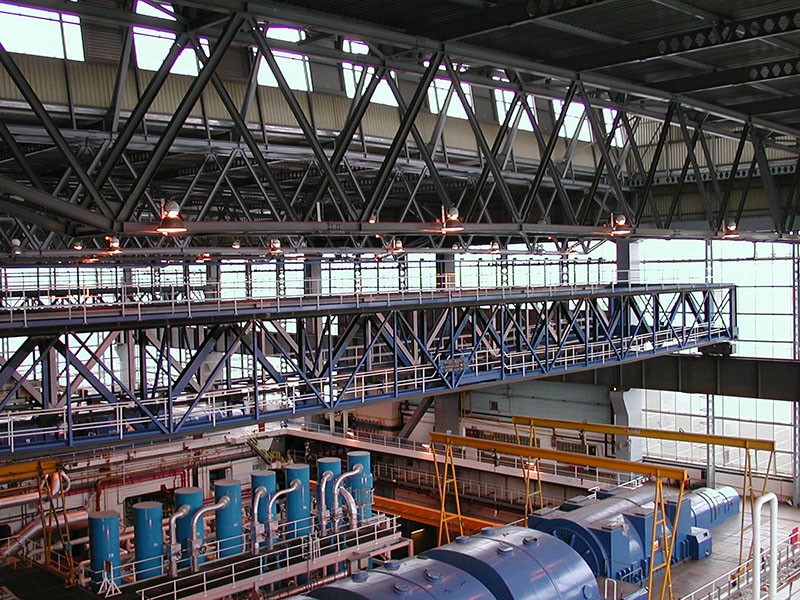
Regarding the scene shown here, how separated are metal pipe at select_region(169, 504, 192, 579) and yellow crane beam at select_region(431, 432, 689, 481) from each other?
310 inches

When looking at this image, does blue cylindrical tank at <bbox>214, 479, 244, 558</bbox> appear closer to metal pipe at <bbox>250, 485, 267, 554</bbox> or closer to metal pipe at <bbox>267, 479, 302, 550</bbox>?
metal pipe at <bbox>250, 485, 267, 554</bbox>

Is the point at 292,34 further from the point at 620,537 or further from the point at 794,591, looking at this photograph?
the point at 794,591

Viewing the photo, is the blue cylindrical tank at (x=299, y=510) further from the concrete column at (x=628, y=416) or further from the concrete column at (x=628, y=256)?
the concrete column at (x=628, y=256)

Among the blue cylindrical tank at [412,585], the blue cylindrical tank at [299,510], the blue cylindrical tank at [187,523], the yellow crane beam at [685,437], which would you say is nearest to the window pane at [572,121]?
the yellow crane beam at [685,437]

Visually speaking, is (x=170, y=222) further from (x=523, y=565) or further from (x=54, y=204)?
(x=523, y=565)

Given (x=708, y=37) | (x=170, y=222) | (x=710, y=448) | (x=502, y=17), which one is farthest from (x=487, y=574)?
(x=710, y=448)

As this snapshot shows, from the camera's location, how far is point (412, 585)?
15.0 metres

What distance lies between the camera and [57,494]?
27.7 m

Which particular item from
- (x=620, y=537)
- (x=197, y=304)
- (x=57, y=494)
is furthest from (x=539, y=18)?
(x=57, y=494)

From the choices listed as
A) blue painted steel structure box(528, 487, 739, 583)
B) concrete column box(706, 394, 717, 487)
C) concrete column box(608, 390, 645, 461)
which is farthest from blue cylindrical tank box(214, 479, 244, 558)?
concrete column box(706, 394, 717, 487)

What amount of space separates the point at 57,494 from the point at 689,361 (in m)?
29.9

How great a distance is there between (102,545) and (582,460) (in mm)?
12929

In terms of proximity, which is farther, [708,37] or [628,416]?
[628,416]

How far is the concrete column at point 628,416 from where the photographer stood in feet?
137
